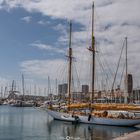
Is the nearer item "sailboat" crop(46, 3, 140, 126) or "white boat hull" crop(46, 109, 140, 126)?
"white boat hull" crop(46, 109, 140, 126)

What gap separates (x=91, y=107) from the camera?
256 feet

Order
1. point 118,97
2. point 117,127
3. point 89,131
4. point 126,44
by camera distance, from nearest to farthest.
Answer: point 89,131, point 117,127, point 126,44, point 118,97

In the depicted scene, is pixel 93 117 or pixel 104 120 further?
pixel 93 117

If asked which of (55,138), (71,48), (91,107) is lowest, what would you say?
(55,138)

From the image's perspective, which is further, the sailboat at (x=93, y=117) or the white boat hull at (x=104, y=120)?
the sailboat at (x=93, y=117)

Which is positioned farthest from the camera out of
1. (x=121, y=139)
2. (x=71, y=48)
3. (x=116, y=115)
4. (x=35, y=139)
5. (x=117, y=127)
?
(x=71, y=48)

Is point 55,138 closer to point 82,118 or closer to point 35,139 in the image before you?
point 35,139

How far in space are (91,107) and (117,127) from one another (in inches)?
370

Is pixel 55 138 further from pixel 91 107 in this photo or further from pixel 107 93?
pixel 107 93

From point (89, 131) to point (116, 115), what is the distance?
14.7 m

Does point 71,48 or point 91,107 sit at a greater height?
point 71,48

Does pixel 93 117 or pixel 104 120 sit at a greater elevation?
pixel 93 117

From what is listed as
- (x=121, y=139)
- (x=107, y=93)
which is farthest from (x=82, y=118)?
(x=107, y=93)

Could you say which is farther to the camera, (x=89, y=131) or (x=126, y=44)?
(x=126, y=44)
